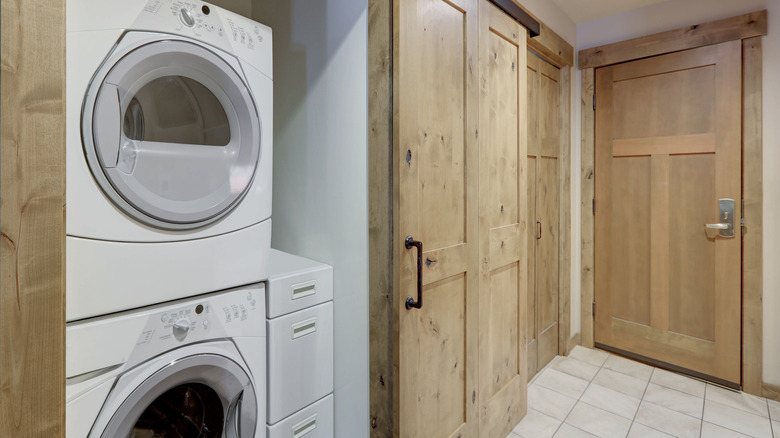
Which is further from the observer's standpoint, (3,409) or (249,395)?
(249,395)

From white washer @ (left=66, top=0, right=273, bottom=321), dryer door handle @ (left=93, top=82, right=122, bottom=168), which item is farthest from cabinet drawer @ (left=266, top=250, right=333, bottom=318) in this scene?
dryer door handle @ (left=93, top=82, right=122, bottom=168)

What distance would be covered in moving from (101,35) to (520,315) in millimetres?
2096

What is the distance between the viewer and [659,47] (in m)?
2.65

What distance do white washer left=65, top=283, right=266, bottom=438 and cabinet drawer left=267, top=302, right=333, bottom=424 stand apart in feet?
0.14

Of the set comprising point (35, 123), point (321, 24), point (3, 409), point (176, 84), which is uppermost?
point (321, 24)

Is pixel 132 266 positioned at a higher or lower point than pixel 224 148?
lower

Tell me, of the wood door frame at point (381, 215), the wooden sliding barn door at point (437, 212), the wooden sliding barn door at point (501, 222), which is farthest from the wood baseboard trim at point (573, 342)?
the wood door frame at point (381, 215)

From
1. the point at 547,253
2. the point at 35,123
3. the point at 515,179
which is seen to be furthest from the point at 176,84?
the point at 547,253

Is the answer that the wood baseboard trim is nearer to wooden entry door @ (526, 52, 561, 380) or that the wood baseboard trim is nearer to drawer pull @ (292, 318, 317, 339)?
wooden entry door @ (526, 52, 561, 380)

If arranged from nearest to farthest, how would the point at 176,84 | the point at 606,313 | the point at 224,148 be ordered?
the point at 176,84
the point at 224,148
the point at 606,313

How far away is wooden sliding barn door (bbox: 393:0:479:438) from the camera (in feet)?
4.39

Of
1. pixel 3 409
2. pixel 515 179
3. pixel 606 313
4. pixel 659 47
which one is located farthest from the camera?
pixel 606 313

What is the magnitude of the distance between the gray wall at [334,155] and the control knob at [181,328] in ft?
1.81

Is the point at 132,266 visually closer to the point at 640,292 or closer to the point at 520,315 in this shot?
the point at 520,315
